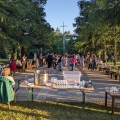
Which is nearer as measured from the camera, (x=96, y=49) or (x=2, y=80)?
(x=2, y=80)

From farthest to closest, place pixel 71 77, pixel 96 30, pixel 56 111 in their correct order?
1. pixel 96 30
2. pixel 71 77
3. pixel 56 111

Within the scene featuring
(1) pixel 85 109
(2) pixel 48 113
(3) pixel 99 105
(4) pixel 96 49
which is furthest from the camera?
(4) pixel 96 49

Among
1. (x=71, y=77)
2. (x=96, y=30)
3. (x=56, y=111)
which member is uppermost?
(x=96, y=30)

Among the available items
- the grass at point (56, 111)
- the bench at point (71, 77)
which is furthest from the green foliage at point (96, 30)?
the grass at point (56, 111)

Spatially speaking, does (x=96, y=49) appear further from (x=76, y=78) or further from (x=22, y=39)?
(x=76, y=78)

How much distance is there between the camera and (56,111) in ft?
23.1

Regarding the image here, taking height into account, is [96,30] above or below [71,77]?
above

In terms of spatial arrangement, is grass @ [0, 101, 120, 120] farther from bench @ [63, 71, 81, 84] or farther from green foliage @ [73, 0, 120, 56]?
green foliage @ [73, 0, 120, 56]

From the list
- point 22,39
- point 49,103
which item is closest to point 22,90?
point 49,103

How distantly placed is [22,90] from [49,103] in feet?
8.81

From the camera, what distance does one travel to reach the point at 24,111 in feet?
22.8

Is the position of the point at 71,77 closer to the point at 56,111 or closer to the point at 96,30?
the point at 56,111

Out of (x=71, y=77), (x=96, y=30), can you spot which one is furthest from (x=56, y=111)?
(x=96, y=30)

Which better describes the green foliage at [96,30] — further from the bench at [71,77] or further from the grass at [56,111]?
the grass at [56,111]
